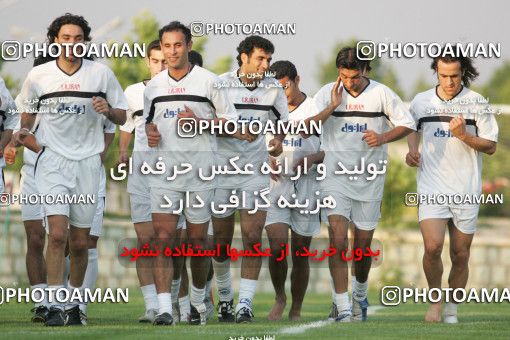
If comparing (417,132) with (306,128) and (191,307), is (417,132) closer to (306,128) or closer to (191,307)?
(306,128)

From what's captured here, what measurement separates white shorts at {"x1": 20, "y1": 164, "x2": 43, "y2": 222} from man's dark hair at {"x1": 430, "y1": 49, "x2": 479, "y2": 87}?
444 centimetres

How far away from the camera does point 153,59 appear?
15.6 m

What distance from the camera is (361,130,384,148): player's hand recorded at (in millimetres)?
14977

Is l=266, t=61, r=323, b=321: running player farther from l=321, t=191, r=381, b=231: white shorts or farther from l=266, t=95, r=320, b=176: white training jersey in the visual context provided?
l=321, t=191, r=381, b=231: white shorts

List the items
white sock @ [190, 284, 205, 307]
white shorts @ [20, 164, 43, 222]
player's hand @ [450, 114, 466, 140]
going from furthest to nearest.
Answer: white shorts @ [20, 164, 43, 222], player's hand @ [450, 114, 466, 140], white sock @ [190, 284, 205, 307]

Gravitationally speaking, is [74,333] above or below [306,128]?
below

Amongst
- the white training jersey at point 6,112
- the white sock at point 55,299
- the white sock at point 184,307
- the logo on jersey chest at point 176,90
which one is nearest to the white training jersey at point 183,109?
the logo on jersey chest at point 176,90

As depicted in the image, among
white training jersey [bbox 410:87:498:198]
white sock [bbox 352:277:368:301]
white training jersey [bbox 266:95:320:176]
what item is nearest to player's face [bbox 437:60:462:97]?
white training jersey [bbox 410:87:498:198]

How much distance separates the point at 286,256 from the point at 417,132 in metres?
2.22

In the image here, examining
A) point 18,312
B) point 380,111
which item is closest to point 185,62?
point 380,111

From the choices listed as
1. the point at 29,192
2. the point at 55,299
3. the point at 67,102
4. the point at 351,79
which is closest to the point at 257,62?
the point at 351,79

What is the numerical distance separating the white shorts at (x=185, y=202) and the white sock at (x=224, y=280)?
56.5 inches

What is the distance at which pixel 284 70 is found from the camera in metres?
16.3

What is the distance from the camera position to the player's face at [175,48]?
13.8 metres
